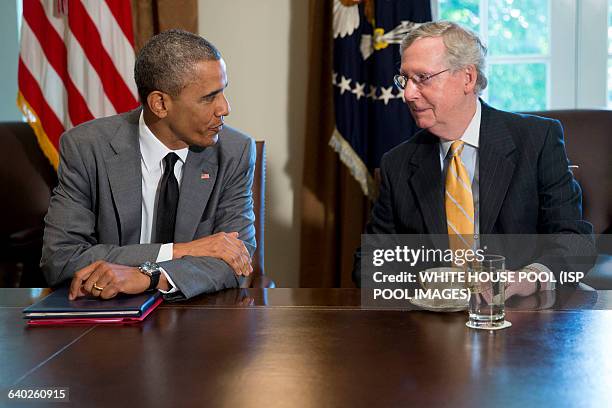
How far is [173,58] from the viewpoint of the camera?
2.52 metres

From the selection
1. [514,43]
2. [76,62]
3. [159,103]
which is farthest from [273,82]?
[159,103]

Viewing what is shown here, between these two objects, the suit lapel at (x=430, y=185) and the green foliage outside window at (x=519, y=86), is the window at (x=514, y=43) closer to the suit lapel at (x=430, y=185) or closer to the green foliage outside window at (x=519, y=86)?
the green foliage outside window at (x=519, y=86)

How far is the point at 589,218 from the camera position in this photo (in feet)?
10.9

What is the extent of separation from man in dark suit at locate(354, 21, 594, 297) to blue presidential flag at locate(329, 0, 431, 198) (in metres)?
1.29

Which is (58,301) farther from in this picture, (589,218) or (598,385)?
(589,218)

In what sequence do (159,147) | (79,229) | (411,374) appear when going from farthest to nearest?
(159,147)
(79,229)
(411,374)

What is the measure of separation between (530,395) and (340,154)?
2769mm

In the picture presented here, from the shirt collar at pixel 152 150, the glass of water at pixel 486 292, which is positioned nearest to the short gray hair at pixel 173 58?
the shirt collar at pixel 152 150

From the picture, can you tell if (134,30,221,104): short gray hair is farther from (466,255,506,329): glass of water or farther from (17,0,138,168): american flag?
(17,0,138,168): american flag

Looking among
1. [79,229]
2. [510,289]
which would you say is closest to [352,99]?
[79,229]

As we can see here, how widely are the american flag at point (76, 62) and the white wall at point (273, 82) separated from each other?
0.52 meters

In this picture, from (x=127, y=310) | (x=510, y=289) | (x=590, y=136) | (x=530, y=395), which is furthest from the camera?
(x=590, y=136)

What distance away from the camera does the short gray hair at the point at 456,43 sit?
8.36 feet

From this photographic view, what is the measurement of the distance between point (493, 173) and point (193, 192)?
91 centimetres
